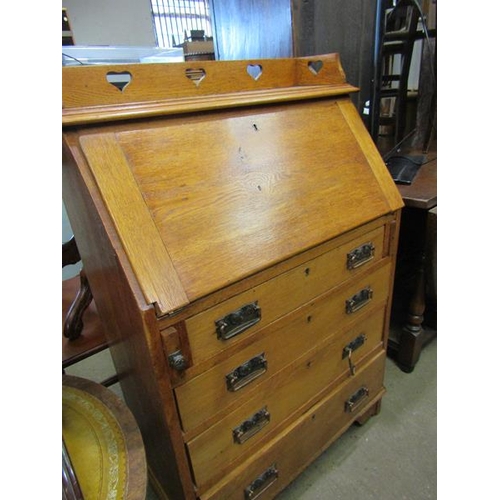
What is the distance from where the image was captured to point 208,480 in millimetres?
854

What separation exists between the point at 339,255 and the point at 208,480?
0.65m

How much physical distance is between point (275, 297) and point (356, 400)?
2.27 ft

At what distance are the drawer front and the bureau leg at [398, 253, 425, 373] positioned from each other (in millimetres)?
536

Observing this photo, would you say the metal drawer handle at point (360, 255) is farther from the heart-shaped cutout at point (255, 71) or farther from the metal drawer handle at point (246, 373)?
the heart-shaped cutout at point (255, 71)

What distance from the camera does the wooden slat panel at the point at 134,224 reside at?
0.61 metres

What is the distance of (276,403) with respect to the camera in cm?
95

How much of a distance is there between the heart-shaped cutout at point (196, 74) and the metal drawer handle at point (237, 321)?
1.88ft

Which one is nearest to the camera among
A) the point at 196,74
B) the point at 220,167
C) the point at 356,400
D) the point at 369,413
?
the point at 220,167

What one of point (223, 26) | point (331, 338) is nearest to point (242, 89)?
point (331, 338)

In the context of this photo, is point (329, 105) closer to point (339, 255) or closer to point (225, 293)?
point (339, 255)

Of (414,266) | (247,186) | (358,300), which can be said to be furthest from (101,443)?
(414,266)

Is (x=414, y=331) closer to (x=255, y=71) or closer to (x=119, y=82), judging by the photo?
(x=255, y=71)

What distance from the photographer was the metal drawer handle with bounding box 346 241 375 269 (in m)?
0.94

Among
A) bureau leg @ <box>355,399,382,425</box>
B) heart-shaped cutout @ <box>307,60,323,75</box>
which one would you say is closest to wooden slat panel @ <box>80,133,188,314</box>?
heart-shaped cutout @ <box>307,60,323,75</box>
